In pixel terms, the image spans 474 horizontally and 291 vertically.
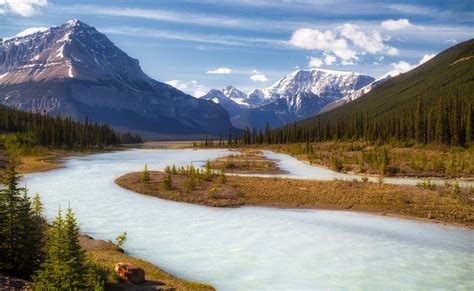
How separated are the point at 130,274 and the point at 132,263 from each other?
4121 millimetres

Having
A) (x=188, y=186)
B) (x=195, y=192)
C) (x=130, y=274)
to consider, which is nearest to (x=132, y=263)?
(x=130, y=274)

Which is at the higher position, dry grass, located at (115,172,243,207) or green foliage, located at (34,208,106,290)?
green foliage, located at (34,208,106,290)

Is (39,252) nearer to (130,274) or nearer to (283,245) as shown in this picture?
(130,274)

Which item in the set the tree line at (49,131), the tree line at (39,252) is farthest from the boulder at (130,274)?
the tree line at (49,131)

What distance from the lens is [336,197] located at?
46.9m

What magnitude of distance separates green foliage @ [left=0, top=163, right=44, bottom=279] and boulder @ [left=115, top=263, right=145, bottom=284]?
380cm

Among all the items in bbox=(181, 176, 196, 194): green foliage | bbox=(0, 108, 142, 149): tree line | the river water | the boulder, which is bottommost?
the river water

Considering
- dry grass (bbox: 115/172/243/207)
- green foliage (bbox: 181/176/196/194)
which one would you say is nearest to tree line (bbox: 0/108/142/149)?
dry grass (bbox: 115/172/243/207)

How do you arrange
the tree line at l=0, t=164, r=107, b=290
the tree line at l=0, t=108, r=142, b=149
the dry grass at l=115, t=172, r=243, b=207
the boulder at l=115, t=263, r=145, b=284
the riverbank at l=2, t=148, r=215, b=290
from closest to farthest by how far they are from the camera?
the tree line at l=0, t=164, r=107, b=290
the riverbank at l=2, t=148, r=215, b=290
the boulder at l=115, t=263, r=145, b=284
the dry grass at l=115, t=172, r=243, b=207
the tree line at l=0, t=108, r=142, b=149

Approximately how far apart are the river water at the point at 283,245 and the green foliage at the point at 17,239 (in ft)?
25.6

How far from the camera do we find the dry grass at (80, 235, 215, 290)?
20938 millimetres

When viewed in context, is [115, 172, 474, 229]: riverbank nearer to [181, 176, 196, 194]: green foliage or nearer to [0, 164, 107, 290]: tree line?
[181, 176, 196, 194]: green foliage

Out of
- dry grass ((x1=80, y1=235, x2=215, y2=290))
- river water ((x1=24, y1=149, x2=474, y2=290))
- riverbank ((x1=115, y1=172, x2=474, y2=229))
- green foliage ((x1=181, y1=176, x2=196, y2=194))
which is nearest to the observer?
dry grass ((x1=80, y1=235, x2=215, y2=290))

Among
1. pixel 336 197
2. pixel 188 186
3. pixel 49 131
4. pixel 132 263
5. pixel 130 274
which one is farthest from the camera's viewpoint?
pixel 49 131
